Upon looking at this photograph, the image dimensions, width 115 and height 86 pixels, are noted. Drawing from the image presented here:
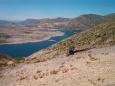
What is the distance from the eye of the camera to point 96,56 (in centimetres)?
2611

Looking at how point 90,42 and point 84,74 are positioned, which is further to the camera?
point 90,42

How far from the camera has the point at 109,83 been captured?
53.9ft

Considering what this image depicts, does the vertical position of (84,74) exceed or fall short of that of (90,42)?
it exceeds it

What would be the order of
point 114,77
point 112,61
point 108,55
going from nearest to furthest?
point 114,77, point 112,61, point 108,55

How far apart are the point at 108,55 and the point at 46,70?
22.3 ft

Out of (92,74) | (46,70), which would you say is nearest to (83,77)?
(92,74)

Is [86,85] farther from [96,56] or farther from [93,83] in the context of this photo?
[96,56]

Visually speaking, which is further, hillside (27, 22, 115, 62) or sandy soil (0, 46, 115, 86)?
hillside (27, 22, 115, 62)

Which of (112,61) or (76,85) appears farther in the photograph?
(112,61)

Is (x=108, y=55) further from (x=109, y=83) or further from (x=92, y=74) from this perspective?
(x=109, y=83)

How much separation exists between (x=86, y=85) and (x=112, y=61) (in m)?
6.51

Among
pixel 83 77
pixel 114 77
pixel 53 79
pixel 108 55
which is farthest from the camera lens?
pixel 108 55


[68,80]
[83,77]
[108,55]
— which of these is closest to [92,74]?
[83,77]

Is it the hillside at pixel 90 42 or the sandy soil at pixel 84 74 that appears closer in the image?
the sandy soil at pixel 84 74
